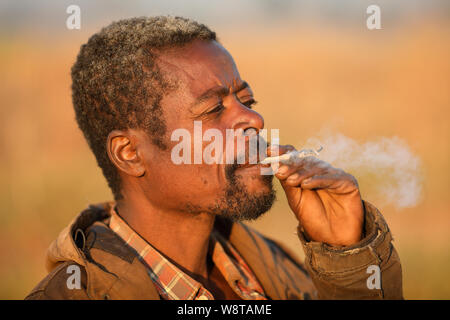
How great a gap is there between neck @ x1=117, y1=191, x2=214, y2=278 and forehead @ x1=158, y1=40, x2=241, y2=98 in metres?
0.72

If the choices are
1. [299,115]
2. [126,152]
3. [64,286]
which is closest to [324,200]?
[126,152]

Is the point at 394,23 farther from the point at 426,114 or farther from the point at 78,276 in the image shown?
the point at 78,276

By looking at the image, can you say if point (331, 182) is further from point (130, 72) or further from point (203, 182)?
point (130, 72)

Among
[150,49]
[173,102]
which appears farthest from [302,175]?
[150,49]

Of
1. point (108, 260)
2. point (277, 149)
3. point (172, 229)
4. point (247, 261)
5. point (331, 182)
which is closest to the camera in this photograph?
point (108, 260)

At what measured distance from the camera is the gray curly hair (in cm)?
261

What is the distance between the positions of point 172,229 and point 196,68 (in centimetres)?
95

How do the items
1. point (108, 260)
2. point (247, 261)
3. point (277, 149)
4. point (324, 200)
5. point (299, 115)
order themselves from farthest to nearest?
point (299, 115), point (247, 261), point (324, 200), point (277, 149), point (108, 260)

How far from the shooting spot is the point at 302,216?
112 inches

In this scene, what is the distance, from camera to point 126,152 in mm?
2705

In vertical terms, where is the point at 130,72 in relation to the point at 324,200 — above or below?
above

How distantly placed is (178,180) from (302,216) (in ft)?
2.64

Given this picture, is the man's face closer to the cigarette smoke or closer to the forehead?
the forehead

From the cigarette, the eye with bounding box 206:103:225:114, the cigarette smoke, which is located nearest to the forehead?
the eye with bounding box 206:103:225:114
